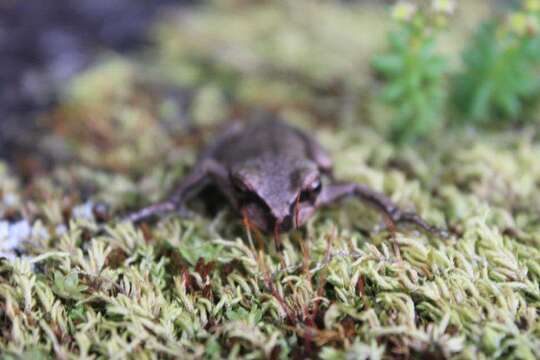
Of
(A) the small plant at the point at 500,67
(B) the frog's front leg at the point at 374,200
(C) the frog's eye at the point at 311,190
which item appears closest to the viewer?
(C) the frog's eye at the point at 311,190

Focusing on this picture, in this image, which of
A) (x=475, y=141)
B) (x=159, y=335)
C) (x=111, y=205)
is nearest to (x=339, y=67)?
(x=475, y=141)

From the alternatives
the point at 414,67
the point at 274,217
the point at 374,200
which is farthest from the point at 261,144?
the point at 414,67

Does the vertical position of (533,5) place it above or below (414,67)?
above

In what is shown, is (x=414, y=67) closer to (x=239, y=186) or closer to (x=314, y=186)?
(x=314, y=186)

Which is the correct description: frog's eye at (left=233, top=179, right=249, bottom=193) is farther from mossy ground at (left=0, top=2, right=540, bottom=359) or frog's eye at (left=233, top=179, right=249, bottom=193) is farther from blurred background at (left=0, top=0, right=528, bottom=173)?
blurred background at (left=0, top=0, right=528, bottom=173)

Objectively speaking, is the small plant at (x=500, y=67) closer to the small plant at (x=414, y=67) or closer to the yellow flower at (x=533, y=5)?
the yellow flower at (x=533, y=5)

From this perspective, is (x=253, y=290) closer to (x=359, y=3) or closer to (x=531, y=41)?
(x=531, y=41)

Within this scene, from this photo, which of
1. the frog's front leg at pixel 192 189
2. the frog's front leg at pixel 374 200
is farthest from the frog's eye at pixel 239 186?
the frog's front leg at pixel 374 200
